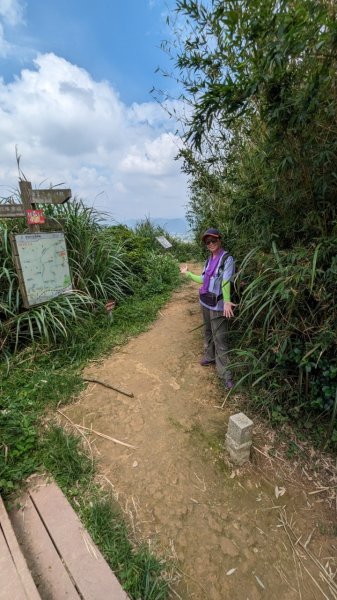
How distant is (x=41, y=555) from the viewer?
1.52m

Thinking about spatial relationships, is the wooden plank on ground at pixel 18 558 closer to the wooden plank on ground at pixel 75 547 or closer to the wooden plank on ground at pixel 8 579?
the wooden plank on ground at pixel 8 579

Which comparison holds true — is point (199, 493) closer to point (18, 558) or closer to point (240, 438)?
point (240, 438)

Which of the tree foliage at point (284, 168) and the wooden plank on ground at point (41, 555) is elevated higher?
the tree foliage at point (284, 168)

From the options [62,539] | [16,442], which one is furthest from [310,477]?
[16,442]

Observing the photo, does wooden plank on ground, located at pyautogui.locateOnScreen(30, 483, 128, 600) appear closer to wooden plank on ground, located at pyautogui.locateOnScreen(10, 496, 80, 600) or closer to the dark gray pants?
wooden plank on ground, located at pyautogui.locateOnScreen(10, 496, 80, 600)

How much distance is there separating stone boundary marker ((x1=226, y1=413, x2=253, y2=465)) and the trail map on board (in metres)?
2.72

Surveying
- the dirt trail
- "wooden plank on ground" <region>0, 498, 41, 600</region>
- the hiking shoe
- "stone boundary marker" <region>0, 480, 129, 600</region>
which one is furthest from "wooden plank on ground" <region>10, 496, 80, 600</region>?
the hiking shoe

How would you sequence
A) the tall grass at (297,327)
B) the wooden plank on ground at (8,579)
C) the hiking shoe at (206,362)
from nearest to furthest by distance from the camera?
1. the wooden plank on ground at (8,579)
2. the tall grass at (297,327)
3. the hiking shoe at (206,362)

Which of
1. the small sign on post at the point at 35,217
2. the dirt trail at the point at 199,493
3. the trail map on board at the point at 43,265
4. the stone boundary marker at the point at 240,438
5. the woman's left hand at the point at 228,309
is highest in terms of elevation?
the small sign on post at the point at 35,217

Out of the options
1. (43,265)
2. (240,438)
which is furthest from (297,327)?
(43,265)

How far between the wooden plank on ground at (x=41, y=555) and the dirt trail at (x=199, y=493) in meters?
0.46

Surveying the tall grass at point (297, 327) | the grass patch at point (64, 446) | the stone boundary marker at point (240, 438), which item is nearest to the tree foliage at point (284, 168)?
the tall grass at point (297, 327)

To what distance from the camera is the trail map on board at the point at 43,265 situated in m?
3.31

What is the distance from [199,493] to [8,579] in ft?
3.86
